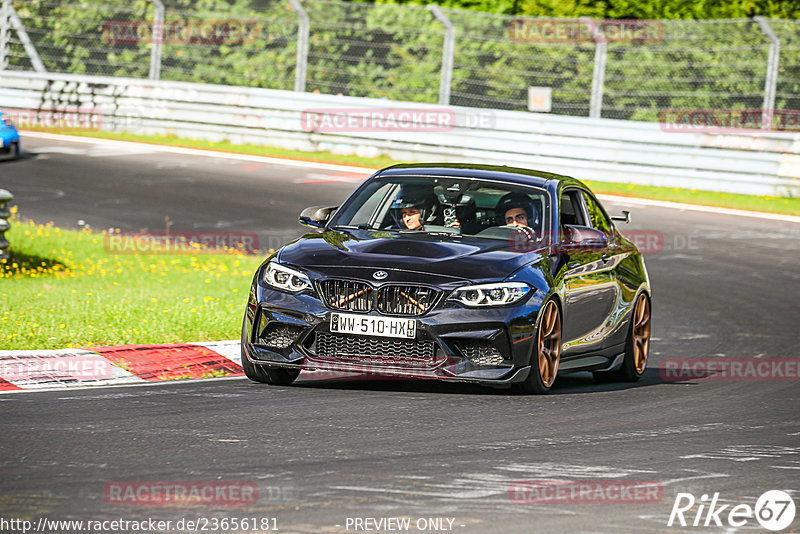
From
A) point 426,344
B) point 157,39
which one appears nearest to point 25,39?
point 157,39

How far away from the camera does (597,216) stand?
11070 millimetres

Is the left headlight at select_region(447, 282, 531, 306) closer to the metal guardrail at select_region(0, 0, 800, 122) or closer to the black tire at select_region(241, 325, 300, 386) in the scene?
the black tire at select_region(241, 325, 300, 386)

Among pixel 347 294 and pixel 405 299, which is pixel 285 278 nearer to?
pixel 347 294

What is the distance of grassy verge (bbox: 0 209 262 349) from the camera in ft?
35.6

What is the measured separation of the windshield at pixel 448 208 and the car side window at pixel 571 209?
0.70m

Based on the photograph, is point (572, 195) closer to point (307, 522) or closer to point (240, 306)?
point (240, 306)

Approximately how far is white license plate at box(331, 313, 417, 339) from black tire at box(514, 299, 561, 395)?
85 cm

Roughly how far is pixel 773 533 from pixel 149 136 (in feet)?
73.9

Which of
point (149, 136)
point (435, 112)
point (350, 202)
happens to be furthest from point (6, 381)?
point (149, 136)

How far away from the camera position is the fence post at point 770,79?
2177 cm

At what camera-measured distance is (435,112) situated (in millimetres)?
24172

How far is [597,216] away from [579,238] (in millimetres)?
1449
